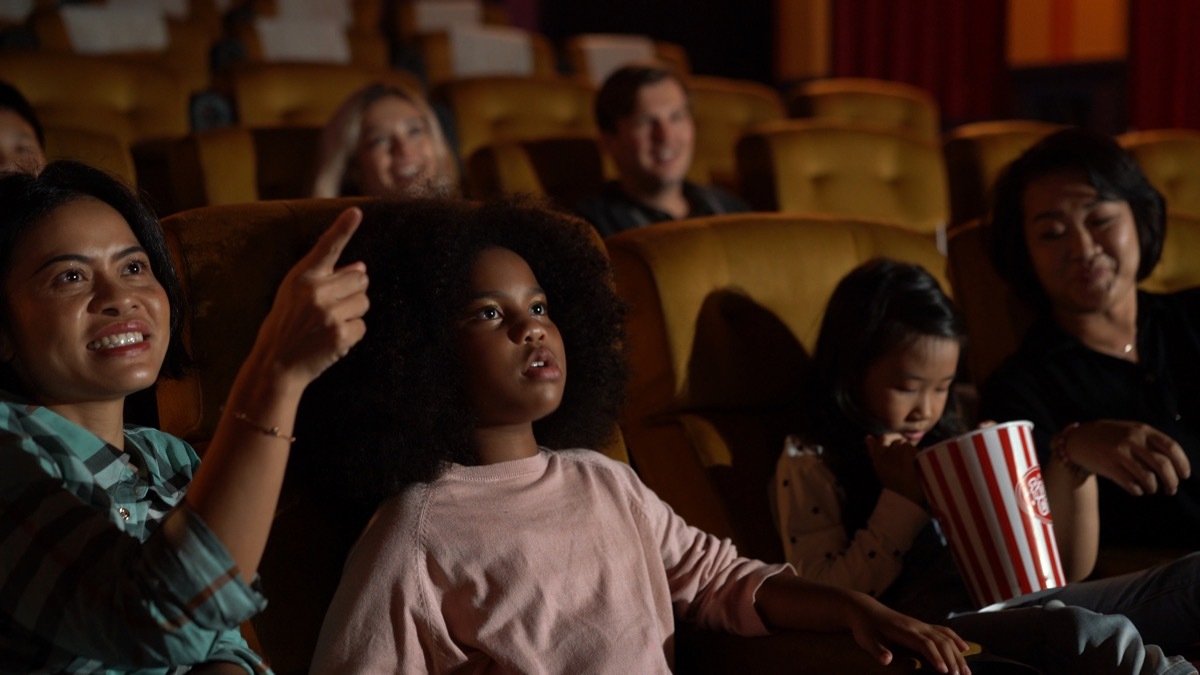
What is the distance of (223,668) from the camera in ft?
3.84

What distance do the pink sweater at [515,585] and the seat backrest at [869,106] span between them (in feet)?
11.7

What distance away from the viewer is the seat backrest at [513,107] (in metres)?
3.98

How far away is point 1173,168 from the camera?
335 centimetres

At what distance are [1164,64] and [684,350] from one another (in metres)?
5.06

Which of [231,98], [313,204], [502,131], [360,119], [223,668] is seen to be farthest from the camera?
[502,131]

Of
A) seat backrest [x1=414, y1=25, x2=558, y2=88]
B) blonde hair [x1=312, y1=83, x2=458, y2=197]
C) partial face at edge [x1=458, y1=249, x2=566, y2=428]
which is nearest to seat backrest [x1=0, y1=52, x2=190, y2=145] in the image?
blonde hair [x1=312, y1=83, x2=458, y2=197]

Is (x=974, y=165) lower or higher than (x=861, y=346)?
higher

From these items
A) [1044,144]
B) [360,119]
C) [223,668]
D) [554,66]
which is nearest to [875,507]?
[1044,144]

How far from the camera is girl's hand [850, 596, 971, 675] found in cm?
128

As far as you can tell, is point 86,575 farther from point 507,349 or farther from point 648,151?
point 648,151

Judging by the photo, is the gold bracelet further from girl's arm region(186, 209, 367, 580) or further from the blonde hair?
the blonde hair

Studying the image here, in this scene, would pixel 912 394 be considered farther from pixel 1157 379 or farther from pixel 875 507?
pixel 1157 379

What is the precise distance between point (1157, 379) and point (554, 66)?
448 cm

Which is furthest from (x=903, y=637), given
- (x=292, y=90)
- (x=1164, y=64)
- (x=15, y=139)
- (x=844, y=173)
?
(x=1164, y=64)
